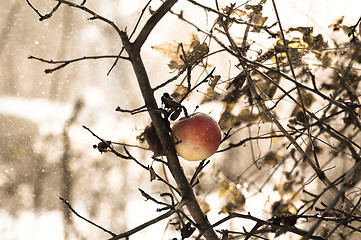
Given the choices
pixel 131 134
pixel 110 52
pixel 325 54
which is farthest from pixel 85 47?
pixel 325 54

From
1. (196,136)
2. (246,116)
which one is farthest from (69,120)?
(196,136)

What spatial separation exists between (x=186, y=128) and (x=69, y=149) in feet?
1.65

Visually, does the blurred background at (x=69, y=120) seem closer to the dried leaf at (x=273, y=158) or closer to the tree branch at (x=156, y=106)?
the dried leaf at (x=273, y=158)

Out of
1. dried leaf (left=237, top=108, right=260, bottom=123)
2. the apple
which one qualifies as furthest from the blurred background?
the apple

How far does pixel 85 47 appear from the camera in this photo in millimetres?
944

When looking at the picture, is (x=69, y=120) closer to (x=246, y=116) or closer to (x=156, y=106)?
(x=246, y=116)

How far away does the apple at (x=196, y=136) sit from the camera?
0.49 metres

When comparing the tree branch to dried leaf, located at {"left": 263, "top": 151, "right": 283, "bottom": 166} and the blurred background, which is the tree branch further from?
the blurred background

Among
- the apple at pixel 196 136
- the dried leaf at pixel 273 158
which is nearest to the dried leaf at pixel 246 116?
the dried leaf at pixel 273 158

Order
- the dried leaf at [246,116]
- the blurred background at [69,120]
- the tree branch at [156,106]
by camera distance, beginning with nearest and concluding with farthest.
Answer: the tree branch at [156,106], the dried leaf at [246,116], the blurred background at [69,120]

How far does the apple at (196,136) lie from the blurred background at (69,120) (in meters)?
0.43

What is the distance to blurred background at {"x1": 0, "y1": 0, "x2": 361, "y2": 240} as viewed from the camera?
Answer: 89 cm

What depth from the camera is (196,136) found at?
486 mm

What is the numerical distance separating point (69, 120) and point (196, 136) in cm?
51
